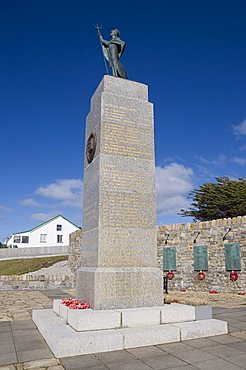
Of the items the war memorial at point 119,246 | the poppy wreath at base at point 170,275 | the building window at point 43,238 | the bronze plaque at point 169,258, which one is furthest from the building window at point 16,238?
the war memorial at point 119,246

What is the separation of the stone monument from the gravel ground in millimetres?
17877

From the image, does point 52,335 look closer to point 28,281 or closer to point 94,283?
point 94,283

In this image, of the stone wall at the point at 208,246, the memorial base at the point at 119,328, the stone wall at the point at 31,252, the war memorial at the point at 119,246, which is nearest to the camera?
the memorial base at the point at 119,328

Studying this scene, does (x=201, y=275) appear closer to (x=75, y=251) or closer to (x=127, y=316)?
(x=75, y=251)

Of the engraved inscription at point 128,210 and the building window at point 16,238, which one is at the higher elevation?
the building window at point 16,238

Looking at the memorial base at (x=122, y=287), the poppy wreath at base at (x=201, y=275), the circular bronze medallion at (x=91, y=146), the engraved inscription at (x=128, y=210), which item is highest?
the circular bronze medallion at (x=91, y=146)

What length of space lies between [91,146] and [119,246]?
97.9 inches

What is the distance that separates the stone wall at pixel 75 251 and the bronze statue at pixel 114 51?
50.1 ft

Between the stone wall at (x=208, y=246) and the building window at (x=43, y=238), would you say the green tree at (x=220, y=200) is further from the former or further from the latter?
the building window at (x=43, y=238)

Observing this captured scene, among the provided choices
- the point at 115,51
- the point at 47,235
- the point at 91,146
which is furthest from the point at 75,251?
the point at 47,235

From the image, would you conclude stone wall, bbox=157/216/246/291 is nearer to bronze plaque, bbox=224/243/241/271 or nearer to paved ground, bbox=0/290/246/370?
bronze plaque, bbox=224/243/241/271

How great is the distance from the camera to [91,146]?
24.0 feet

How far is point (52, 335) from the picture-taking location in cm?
479

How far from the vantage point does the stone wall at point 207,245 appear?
554 inches
